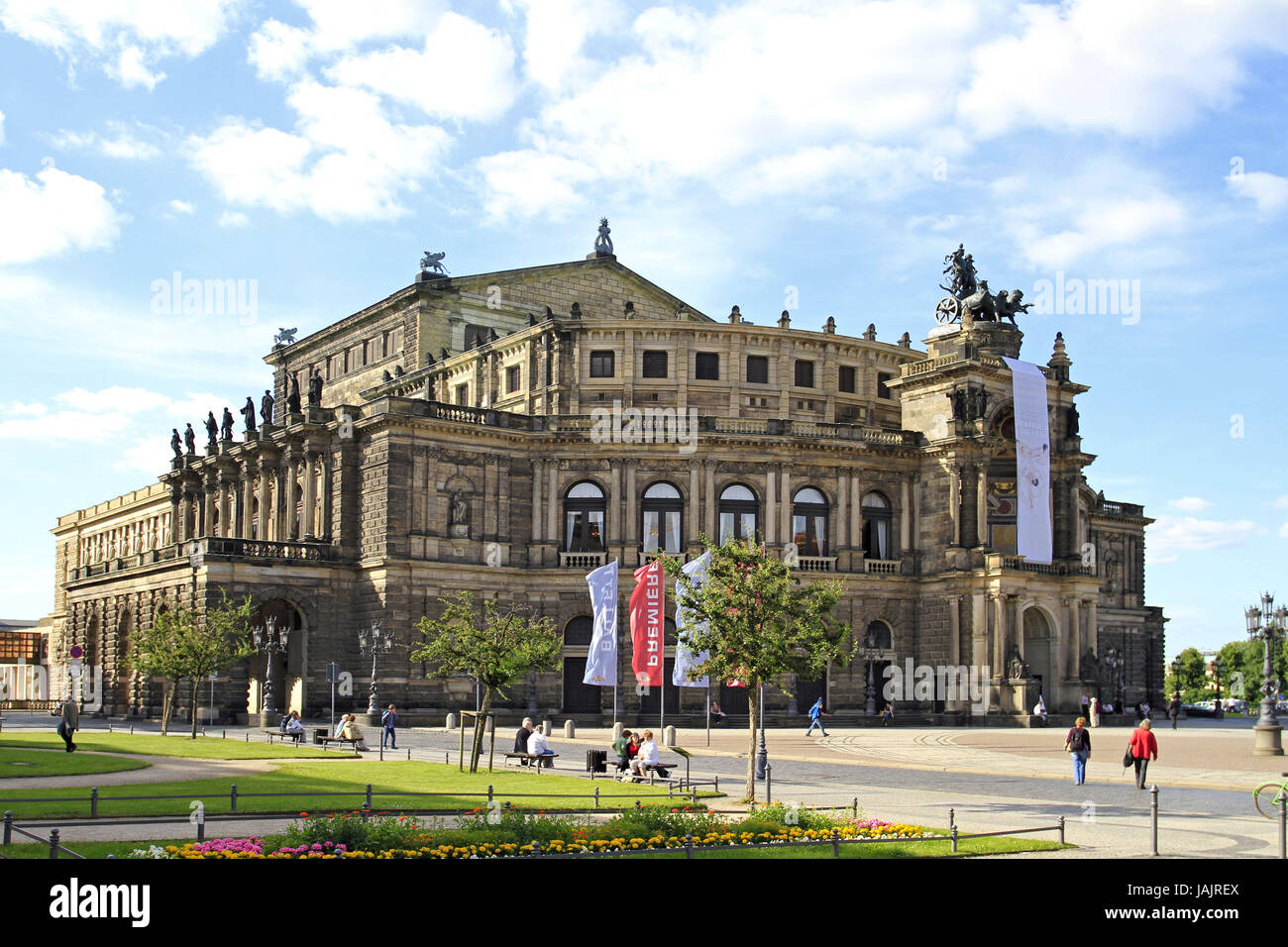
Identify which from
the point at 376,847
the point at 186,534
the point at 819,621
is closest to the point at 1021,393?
the point at 819,621

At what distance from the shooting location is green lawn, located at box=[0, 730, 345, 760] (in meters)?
45.1

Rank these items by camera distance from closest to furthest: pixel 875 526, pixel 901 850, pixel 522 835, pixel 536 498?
1. pixel 901 850
2. pixel 522 835
3. pixel 536 498
4. pixel 875 526

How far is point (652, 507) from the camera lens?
7769cm

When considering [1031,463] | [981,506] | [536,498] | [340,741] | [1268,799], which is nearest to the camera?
[1268,799]

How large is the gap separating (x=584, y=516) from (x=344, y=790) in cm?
4852

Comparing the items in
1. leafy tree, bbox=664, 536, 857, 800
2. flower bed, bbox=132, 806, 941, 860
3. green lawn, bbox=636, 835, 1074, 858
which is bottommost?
green lawn, bbox=636, 835, 1074, 858

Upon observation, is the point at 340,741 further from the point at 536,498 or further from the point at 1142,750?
the point at 1142,750

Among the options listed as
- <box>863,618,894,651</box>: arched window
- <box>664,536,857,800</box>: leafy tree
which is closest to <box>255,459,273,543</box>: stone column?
<box>863,618,894,651</box>: arched window

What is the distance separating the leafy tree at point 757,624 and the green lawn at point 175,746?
53.5 feet

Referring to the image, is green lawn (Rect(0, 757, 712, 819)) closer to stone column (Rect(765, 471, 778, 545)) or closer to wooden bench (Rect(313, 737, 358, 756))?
wooden bench (Rect(313, 737, 358, 756))

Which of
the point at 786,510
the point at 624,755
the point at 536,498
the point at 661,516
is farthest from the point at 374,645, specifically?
the point at 624,755

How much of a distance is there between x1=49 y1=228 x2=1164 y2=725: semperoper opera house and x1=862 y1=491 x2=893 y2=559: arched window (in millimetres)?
128

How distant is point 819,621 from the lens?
113 ft
